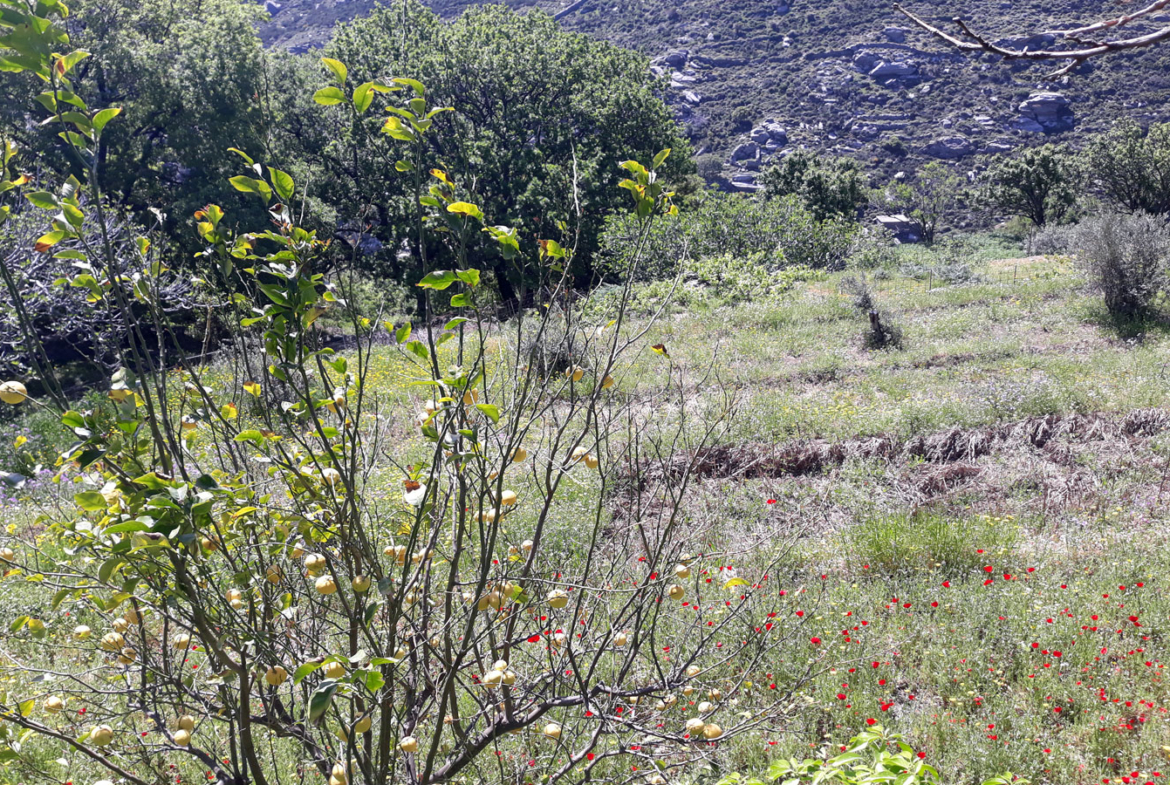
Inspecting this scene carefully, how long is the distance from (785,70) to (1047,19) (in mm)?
16930

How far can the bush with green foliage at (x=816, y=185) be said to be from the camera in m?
31.0

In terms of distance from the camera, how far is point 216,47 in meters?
15.2

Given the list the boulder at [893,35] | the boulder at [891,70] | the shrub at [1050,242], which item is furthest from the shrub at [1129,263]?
the boulder at [893,35]

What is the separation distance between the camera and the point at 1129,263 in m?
8.85

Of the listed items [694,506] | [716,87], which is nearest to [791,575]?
[694,506]

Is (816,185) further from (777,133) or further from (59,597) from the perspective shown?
(59,597)

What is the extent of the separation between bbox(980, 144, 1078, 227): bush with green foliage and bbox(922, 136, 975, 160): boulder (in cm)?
1174

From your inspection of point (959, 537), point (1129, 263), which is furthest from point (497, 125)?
point (959, 537)

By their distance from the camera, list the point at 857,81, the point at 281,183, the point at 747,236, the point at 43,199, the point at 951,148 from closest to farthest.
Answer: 1. the point at 43,199
2. the point at 281,183
3. the point at 747,236
4. the point at 951,148
5. the point at 857,81

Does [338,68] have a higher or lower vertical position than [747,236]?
higher

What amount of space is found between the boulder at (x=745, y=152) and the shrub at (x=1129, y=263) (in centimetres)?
4202

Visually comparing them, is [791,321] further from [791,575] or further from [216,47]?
[216,47]

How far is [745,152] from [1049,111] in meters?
19.0

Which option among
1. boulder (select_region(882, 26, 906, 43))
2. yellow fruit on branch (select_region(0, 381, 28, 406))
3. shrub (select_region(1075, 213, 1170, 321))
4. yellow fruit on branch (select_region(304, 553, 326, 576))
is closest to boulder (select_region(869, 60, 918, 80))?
boulder (select_region(882, 26, 906, 43))
